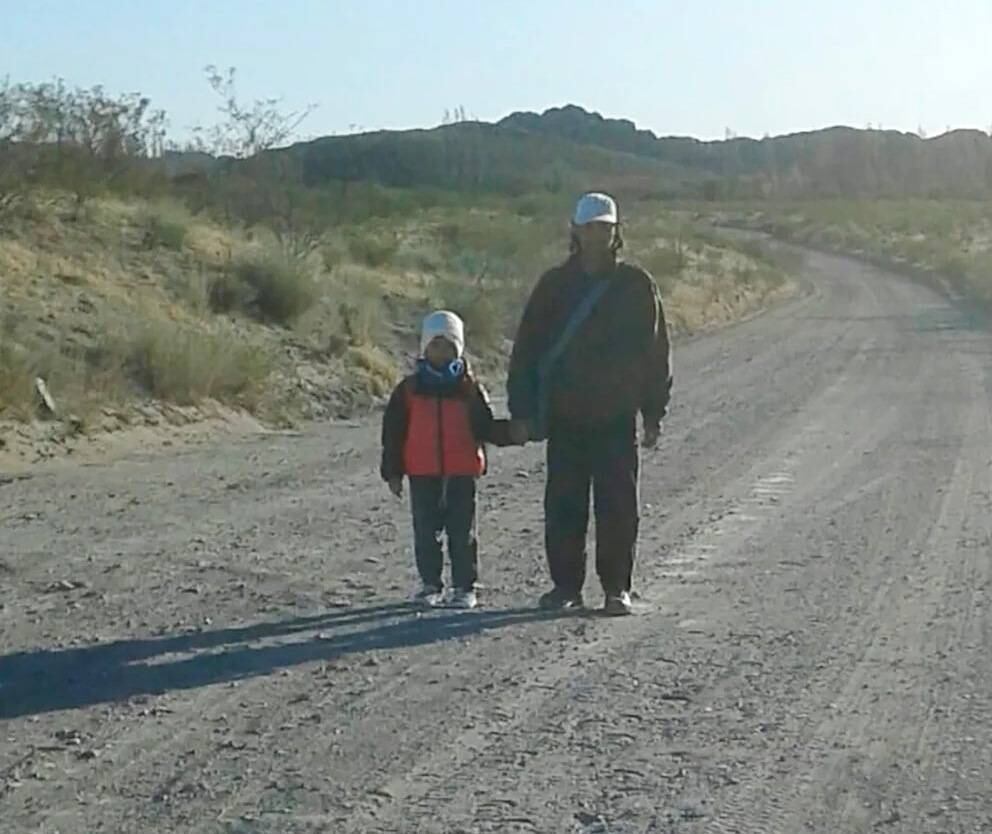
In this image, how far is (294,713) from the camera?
6969 millimetres

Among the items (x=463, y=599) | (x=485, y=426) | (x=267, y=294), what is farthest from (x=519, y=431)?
(x=267, y=294)

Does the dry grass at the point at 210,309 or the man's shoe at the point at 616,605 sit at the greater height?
the dry grass at the point at 210,309

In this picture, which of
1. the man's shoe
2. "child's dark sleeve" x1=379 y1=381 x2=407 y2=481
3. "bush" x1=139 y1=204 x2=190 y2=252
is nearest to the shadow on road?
the man's shoe

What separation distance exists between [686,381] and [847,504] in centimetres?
1050

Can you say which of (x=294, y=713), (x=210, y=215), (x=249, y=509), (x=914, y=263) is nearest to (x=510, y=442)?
(x=294, y=713)

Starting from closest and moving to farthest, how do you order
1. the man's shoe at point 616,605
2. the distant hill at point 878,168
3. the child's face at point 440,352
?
the child's face at point 440,352 < the man's shoe at point 616,605 < the distant hill at point 878,168

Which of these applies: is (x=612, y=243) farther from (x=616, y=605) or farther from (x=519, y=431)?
(x=616, y=605)

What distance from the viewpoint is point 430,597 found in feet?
Result: 29.7

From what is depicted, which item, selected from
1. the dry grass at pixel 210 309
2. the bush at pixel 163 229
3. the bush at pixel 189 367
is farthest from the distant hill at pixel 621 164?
the bush at pixel 189 367

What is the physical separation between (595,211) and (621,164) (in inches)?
6242

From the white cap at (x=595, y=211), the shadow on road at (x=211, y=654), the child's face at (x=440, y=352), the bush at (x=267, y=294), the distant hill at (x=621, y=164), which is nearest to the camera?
the shadow on road at (x=211, y=654)

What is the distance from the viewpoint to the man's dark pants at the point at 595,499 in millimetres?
8812

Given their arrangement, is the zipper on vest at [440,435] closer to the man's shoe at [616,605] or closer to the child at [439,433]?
the child at [439,433]

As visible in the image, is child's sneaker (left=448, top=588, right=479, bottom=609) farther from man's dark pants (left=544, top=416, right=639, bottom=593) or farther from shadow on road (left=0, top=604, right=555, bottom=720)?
man's dark pants (left=544, top=416, right=639, bottom=593)
